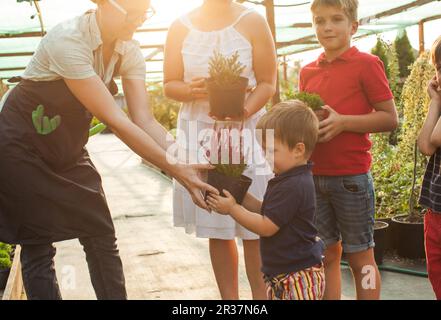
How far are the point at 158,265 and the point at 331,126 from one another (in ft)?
6.58

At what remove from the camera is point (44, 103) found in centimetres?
203

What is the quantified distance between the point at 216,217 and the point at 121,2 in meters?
0.89

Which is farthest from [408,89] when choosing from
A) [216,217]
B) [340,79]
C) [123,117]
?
[123,117]

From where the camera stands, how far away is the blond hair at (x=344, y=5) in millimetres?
2322

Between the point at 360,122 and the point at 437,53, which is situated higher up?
the point at 437,53

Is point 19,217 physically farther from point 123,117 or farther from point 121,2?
point 121,2

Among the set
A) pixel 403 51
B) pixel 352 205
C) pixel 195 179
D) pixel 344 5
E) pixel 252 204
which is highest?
pixel 344 5

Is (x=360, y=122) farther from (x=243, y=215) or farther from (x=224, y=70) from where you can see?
(x=243, y=215)

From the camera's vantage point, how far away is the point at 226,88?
6.96 feet

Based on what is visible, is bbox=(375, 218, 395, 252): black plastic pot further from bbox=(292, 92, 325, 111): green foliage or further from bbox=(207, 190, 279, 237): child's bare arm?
bbox=(207, 190, 279, 237): child's bare arm

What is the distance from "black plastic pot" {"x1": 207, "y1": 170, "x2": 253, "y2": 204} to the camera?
193cm

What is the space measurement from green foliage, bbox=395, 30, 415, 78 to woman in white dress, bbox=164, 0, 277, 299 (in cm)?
1306

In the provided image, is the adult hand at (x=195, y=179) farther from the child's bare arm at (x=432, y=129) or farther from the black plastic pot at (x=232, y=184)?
the child's bare arm at (x=432, y=129)

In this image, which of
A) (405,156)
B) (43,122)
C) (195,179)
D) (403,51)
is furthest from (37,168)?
(403,51)
